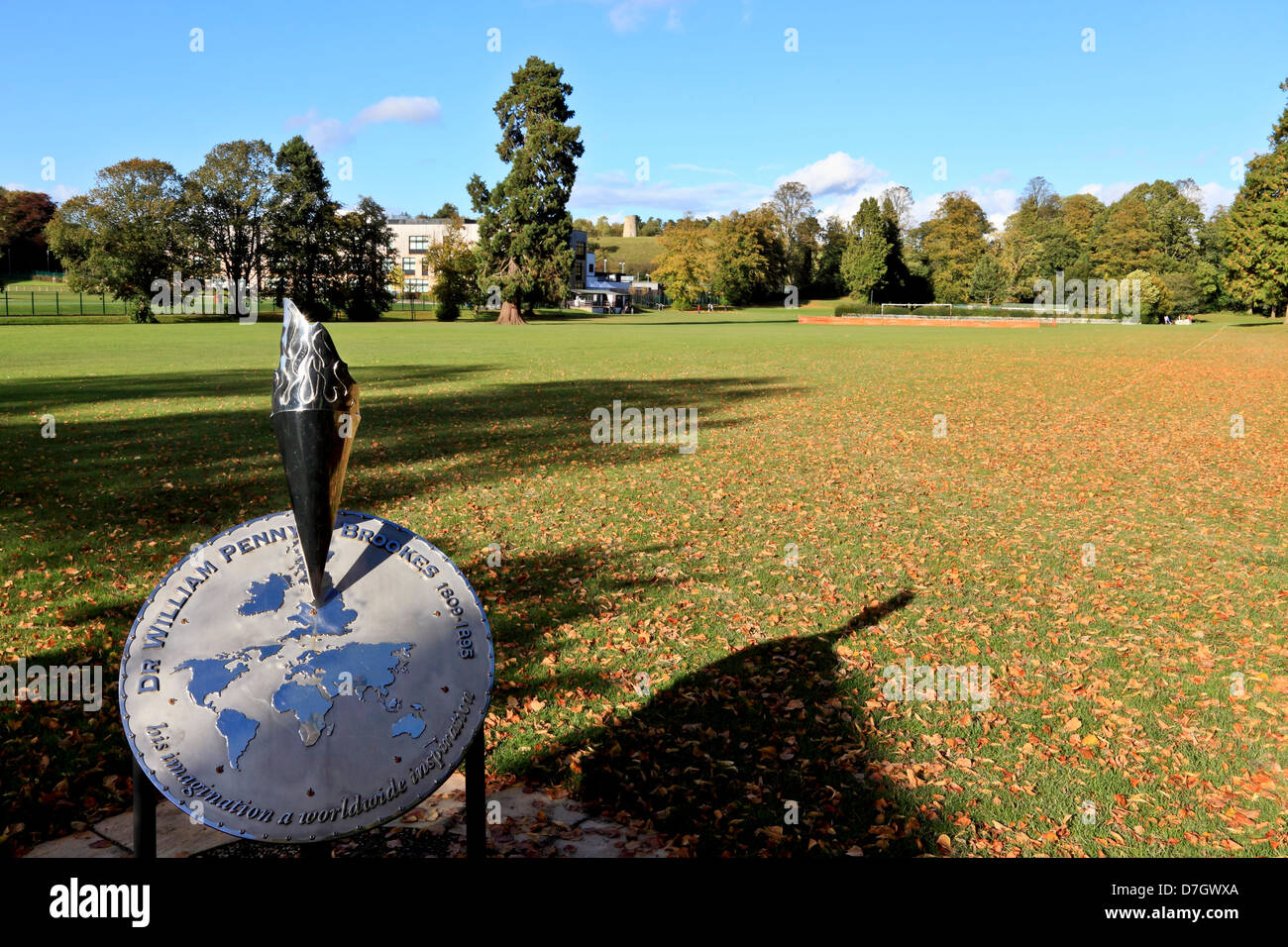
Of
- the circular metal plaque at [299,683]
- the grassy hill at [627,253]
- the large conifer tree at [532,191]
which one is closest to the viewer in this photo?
the circular metal plaque at [299,683]

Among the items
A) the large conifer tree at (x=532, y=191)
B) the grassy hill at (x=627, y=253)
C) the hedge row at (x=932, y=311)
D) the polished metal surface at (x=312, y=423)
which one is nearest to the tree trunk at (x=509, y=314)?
the large conifer tree at (x=532, y=191)

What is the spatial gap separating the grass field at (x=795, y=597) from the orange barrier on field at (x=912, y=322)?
51568 mm

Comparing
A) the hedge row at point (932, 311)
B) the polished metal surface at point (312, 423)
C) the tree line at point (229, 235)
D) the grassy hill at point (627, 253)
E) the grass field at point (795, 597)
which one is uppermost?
the grassy hill at point (627, 253)

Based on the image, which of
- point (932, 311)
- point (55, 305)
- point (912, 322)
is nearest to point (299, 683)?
point (912, 322)

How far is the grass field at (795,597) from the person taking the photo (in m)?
4.78

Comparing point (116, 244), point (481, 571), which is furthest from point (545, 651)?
point (116, 244)

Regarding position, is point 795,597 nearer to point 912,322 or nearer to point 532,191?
point 532,191

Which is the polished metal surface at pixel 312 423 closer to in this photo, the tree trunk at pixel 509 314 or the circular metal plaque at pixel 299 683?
the circular metal plaque at pixel 299 683

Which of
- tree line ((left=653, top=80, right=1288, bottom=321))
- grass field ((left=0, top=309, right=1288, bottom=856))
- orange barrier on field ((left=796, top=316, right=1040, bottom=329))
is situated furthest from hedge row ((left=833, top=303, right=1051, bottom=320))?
grass field ((left=0, top=309, right=1288, bottom=856))

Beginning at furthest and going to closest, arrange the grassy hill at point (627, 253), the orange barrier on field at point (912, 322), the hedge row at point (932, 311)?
the grassy hill at point (627, 253) → the hedge row at point (932, 311) → the orange barrier on field at point (912, 322)

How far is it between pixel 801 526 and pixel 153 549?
6.93m

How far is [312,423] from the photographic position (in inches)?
123

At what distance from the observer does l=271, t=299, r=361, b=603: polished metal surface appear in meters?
3.07
